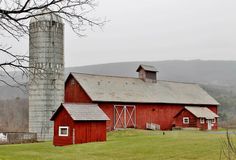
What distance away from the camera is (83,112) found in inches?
1165

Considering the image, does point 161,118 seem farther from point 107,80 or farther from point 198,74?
point 198,74

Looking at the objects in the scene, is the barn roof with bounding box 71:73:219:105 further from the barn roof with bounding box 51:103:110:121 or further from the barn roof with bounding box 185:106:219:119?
the barn roof with bounding box 51:103:110:121

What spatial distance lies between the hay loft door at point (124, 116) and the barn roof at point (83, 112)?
9660mm

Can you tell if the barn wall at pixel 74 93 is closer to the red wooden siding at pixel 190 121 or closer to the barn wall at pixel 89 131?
the barn wall at pixel 89 131

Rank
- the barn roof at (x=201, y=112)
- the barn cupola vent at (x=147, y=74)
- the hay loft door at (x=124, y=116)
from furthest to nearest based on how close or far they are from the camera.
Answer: the barn cupola vent at (x=147, y=74) < the barn roof at (x=201, y=112) < the hay loft door at (x=124, y=116)

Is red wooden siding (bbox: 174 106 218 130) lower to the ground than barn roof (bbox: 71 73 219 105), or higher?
lower

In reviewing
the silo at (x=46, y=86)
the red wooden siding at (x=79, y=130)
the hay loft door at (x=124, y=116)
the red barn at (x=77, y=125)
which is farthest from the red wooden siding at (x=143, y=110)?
the red wooden siding at (x=79, y=130)

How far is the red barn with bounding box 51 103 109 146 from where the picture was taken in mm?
28578

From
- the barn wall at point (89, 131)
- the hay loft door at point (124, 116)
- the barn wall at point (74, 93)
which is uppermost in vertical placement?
the barn wall at point (74, 93)

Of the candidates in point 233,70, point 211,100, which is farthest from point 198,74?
point 211,100

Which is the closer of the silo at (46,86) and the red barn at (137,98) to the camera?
the silo at (46,86)

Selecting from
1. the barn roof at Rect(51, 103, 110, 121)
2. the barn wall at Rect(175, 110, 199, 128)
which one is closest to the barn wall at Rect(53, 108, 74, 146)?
the barn roof at Rect(51, 103, 110, 121)

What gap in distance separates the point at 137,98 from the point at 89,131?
47.6 ft

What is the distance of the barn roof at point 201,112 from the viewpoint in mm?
45750
